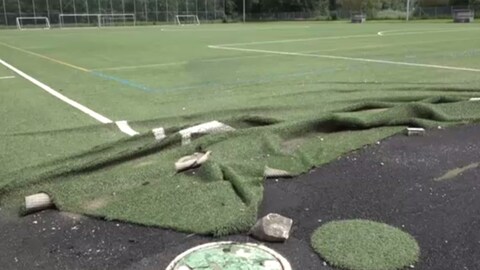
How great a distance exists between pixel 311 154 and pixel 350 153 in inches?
16.6

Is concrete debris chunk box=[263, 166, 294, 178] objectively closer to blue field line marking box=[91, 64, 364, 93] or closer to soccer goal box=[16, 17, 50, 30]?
blue field line marking box=[91, 64, 364, 93]

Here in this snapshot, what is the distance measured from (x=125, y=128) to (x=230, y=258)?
363cm

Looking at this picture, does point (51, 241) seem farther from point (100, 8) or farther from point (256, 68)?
point (100, 8)

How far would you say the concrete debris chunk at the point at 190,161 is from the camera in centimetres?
470

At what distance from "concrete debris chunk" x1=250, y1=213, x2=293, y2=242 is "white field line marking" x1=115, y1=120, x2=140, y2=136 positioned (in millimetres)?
2995

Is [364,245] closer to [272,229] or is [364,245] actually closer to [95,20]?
[272,229]

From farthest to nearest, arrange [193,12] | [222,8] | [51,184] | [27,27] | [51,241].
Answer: [222,8] < [193,12] < [27,27] < [51,184] < [51,241]

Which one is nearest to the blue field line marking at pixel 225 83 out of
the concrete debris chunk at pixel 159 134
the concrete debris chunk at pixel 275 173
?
the concrete debris chunk at pixel 159 134

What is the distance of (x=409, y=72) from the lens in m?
11.0

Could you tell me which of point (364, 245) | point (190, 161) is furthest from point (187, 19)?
point (364, 245)

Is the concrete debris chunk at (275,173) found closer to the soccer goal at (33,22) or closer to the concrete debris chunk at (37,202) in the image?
the concrete debris chunk at (37,202)

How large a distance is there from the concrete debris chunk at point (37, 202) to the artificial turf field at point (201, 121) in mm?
67

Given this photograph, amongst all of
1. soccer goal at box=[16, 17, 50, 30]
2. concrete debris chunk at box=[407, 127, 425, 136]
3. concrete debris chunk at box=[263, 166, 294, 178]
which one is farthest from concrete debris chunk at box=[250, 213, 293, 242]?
soccer goal at box=[16, 17, 50, 30]

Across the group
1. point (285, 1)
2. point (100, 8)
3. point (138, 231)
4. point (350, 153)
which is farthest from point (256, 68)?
point (285, 1)
